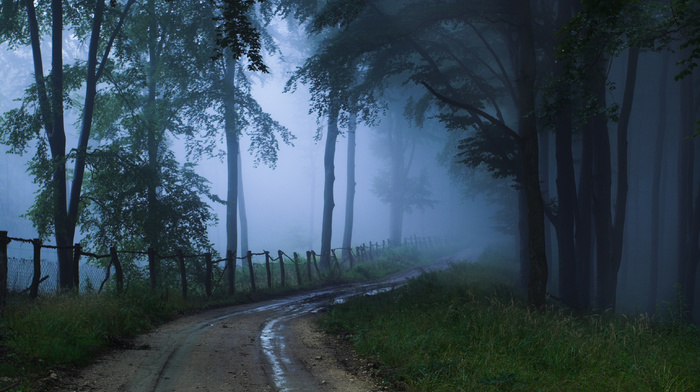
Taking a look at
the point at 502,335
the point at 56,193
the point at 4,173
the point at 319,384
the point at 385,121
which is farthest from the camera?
the point at 4,173

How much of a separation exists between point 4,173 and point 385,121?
52.7m

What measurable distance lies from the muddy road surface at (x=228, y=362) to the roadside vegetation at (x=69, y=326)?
330mm

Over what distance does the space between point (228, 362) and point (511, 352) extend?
Answer: 4119mm

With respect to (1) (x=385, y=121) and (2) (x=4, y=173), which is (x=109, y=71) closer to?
(1) (x=385, y=121)

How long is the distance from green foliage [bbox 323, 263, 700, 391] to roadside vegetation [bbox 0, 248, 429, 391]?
166 inches

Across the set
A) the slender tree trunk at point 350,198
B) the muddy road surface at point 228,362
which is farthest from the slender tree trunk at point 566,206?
the slender tree trunk at point 350,198

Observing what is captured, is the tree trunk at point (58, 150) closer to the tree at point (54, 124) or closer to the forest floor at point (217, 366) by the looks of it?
the tree at point (54, 124)

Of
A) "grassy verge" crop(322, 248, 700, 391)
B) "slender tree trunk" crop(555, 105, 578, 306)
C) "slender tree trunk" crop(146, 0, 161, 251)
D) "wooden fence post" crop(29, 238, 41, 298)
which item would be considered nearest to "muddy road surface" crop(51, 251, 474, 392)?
"grassy verge" crop(322, 248, 700, 391)

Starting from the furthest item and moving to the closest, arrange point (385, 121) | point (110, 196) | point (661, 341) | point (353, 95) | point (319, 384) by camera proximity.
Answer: point (385, 121) → point (353, 95) → point (110, 196) → point (661, 341) → point (319, 384)

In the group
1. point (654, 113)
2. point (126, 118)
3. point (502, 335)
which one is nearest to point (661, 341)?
point (502, 335)

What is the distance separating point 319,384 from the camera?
21.8 ft

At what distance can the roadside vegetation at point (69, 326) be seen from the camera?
6.59 m

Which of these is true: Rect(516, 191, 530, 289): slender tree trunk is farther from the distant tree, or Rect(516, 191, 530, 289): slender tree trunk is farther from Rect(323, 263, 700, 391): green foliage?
the distant tree

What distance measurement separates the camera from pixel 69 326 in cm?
826
